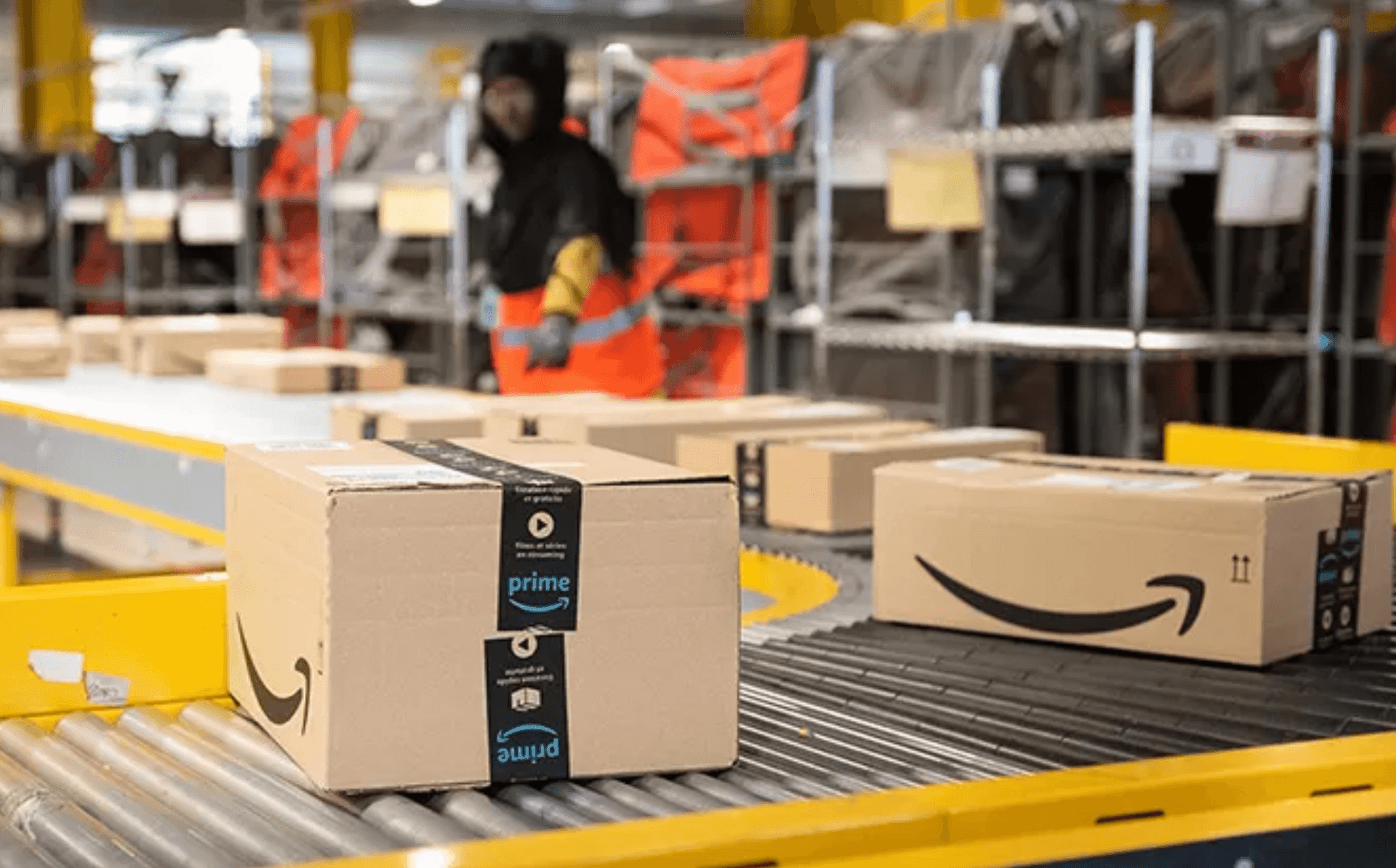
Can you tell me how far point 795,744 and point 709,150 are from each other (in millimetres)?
7595

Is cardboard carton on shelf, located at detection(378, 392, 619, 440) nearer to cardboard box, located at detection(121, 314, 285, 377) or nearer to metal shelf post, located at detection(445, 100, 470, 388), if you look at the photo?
cardboard box, located at detection(121, 314, 285, 377)

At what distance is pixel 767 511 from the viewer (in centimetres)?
372

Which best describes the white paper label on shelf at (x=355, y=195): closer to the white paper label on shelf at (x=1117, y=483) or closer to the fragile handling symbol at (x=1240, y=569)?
the white paper label on shelf at (x=1117, y=483)

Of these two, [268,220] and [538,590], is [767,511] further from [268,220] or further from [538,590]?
[268,220]

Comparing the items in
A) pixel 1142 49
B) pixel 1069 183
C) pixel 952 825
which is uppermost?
pixel 1142 49

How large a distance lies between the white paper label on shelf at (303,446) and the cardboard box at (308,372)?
3815mm

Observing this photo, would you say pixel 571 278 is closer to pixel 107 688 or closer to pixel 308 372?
pixel 308 372

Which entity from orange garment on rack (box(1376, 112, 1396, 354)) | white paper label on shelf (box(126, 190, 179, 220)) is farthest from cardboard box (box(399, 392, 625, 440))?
white paper label on shelf (box(126, 190, 179, 220))

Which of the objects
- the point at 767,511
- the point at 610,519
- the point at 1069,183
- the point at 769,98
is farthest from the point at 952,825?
the point at 769,98

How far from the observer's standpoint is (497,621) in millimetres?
1939

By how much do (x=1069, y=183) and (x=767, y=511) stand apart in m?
4.33

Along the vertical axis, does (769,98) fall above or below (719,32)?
below

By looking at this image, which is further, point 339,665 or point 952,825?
point 339,665

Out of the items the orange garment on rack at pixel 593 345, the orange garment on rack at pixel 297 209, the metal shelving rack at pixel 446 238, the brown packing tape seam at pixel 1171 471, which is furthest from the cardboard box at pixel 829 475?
the orange garment on rack at pixel 297 209
